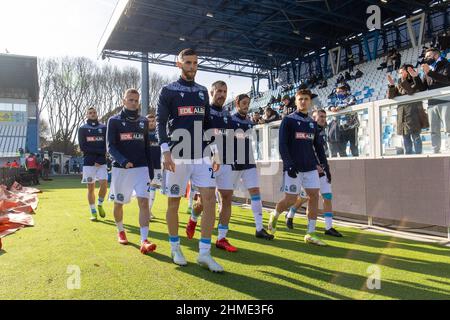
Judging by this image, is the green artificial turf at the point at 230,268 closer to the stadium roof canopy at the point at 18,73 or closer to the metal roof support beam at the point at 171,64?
the metal roof support beam at the point at 171,64

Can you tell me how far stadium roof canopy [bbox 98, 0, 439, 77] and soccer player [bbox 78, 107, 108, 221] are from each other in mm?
17553

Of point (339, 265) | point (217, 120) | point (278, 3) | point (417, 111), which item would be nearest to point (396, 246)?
point (339, 265)

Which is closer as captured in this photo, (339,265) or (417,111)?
(339,265)

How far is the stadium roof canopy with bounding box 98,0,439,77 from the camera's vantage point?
23.6 m

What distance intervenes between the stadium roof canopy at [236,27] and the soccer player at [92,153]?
17553mm

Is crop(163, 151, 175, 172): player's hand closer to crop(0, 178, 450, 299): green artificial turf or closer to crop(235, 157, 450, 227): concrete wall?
crop(0, 178, 450, 299): green artificial turf

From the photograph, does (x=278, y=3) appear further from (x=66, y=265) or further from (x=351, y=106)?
(x=66, y=265)

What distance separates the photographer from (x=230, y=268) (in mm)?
4016

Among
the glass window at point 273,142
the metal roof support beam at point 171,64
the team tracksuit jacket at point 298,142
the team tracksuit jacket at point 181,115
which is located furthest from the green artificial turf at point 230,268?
the metal roof support beam at point 171,64

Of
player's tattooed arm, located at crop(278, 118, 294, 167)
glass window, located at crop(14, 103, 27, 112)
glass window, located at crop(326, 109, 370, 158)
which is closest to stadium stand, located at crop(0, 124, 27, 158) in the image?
glass window, located at crop(14, 103, 27, 112)

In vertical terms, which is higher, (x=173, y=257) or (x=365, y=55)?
(x=365, y=55)

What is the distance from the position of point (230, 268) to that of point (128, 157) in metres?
2.30
